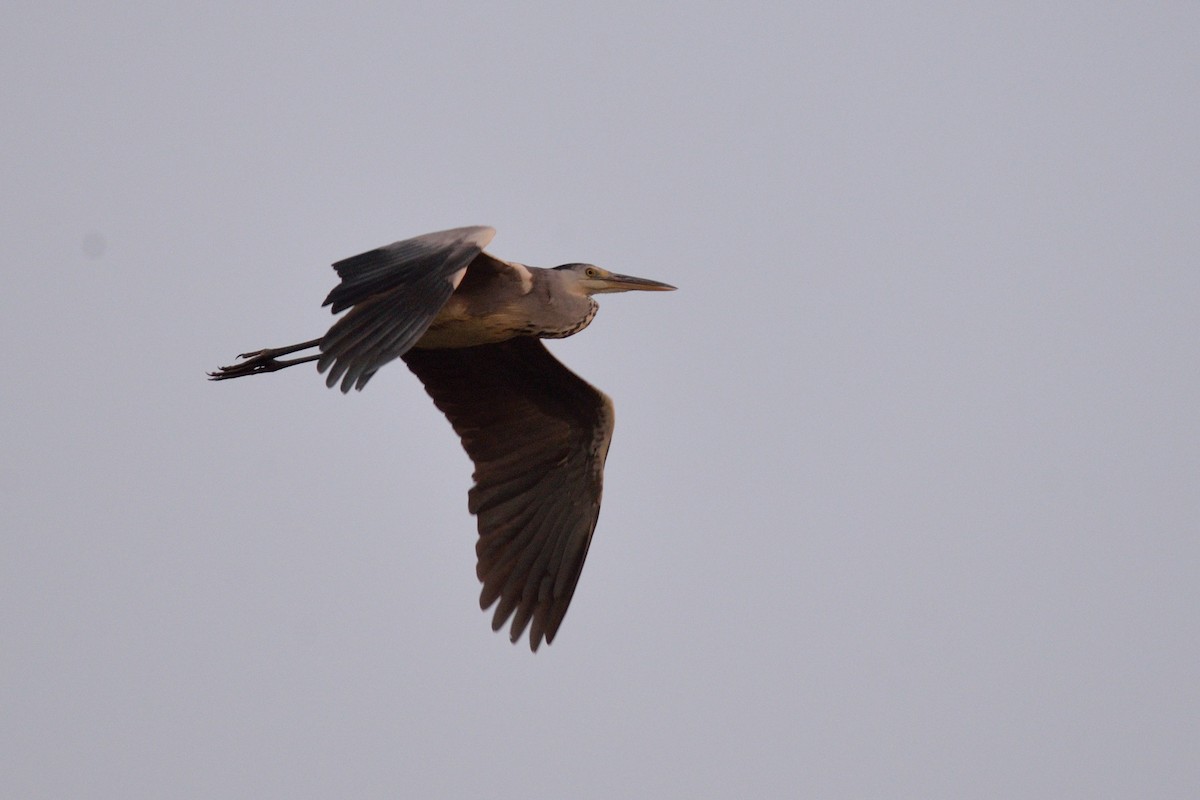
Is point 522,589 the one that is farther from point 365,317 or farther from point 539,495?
point 365,317

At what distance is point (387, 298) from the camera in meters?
8.12

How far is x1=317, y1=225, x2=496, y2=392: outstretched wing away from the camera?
7715mm

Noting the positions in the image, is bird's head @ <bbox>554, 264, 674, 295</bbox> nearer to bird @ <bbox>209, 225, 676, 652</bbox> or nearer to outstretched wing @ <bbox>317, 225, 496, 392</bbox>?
bird @ <bbox>209, 225, 676, 652</bbox>

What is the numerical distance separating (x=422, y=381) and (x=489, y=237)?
74.2 inches

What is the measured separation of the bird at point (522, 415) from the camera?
9492 mm

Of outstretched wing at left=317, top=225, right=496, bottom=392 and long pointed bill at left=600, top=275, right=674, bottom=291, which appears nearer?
outstretched wing at left=317, top=225, right=496, bottom=392

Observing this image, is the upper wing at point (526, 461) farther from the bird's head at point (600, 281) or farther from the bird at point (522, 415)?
the bird's head at point (600, 281)

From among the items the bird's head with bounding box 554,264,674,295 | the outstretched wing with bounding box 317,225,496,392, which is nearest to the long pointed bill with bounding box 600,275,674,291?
the bird's head with bounding box 554,264,674,295

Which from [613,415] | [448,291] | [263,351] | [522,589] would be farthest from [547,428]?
[448,291]

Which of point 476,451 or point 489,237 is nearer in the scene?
point 489,237

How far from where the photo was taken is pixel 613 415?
414 inches

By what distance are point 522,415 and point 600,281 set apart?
3.55 ft

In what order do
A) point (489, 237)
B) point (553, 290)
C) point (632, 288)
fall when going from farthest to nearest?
point (632, 288), point (553, 290), point (489, 237)

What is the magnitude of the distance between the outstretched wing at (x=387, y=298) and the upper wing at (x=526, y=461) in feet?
5.25
